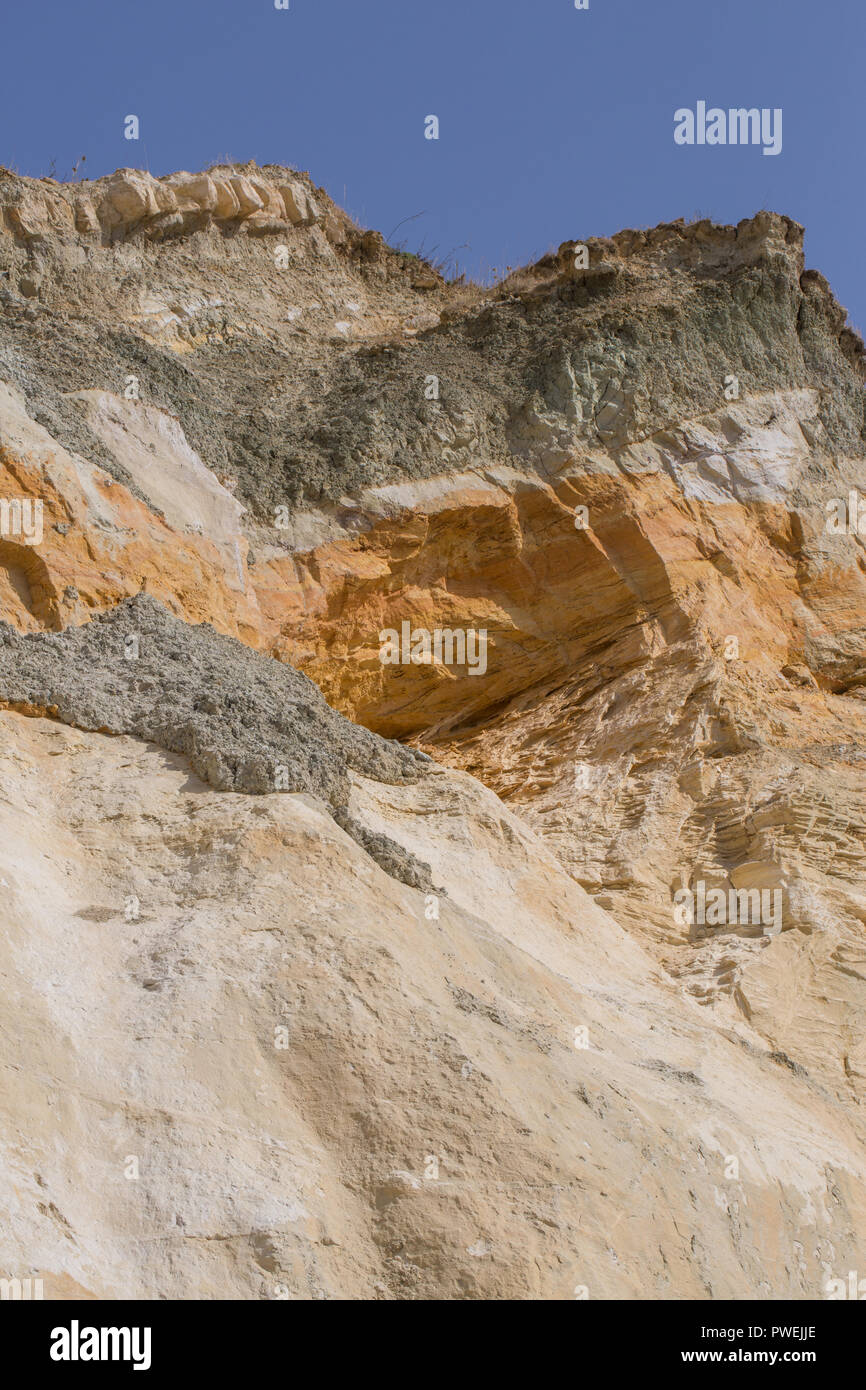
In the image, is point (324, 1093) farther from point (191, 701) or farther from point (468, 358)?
point (468, 358)

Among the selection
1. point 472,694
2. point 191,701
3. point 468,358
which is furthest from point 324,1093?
point 468,358

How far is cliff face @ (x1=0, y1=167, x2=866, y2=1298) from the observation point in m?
7.25

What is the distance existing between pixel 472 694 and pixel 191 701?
5.60 meters

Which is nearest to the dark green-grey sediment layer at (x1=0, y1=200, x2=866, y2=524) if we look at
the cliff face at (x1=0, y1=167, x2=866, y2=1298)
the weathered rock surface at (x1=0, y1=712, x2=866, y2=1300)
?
the cliff face at (x1=0, y1=167, x2=866, y2=1298)

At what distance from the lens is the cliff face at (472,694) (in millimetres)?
7254

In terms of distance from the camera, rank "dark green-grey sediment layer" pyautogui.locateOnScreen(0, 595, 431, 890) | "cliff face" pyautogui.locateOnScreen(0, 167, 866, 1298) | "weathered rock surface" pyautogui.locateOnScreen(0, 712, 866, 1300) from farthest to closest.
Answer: "dark green-grey sediment layer" pyautogui.locateOnScreen(0, 595, 431, 890) → "cliff face" pyautogui.locateOnScreen(0, 167, 866, 1298) → "weathered rock surface" pyautogui.locateOnScreen(0, 712, 866, 1300)

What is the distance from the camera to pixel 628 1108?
26.2ft

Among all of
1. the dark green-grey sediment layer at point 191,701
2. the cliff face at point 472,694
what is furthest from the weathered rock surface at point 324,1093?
the dark green-grey sediment layer at point 191,701

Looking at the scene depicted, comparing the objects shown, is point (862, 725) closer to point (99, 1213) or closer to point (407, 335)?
point (407, 335)

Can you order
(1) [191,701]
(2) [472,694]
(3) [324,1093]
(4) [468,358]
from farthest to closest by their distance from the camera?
(4) [468,358], (2) [472,694], (1) [191,701], (3) [324,1093]

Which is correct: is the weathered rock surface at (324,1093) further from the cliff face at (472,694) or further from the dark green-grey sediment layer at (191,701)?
the dark green-grey sediment layer at (191,701)

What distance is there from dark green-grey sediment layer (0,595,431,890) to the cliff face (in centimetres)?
4

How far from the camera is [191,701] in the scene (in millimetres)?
9930

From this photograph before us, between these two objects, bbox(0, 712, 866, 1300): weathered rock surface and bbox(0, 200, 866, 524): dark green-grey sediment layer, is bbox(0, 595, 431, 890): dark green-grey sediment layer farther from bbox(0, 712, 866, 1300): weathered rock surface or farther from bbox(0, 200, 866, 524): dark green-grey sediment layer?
bbox(0, 200, 866, 524): dark green-grey sediment layer
